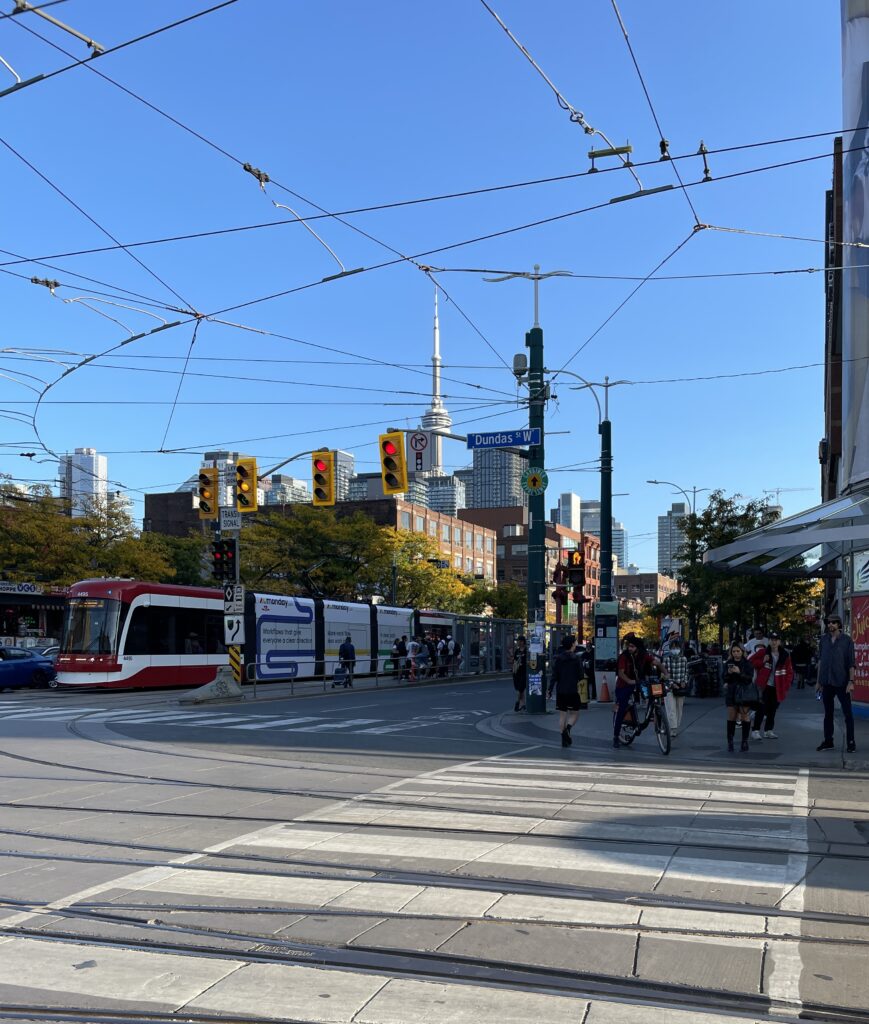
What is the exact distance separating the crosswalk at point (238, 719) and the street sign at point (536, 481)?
17.1 ft

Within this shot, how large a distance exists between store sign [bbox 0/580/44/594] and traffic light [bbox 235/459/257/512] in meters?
17.0

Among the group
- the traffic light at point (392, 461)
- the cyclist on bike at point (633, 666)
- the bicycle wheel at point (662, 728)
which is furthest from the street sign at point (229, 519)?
the bicycle wheel at point (662, 728)

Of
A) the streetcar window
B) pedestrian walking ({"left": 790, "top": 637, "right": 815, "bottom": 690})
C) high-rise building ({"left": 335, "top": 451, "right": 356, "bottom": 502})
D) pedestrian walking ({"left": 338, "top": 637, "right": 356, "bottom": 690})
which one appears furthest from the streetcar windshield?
high-rise building ({"left": 335, "top": 451, "right": 356, "bottom": 502})

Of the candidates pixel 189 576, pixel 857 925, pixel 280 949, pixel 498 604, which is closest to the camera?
pixel 280 949

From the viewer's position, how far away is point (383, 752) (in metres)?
15.6

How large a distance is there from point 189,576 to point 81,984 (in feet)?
245

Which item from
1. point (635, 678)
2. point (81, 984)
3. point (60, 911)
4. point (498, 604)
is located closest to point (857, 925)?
point (81, 984)

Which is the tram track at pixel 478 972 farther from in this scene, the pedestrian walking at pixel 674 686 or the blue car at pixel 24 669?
the blue car at pixel 24 669

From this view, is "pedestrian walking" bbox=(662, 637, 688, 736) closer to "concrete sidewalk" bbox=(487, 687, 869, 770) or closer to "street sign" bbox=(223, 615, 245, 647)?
"concrete sidewalk" bbox=(487, 687, 869, 770)

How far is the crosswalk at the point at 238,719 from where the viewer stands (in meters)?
19.8

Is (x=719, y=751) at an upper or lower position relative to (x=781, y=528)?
lower

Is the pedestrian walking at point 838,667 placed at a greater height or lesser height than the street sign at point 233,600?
lesser

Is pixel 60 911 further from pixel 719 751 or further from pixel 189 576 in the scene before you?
pixel 189 576

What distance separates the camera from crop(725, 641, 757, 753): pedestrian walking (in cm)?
1563
